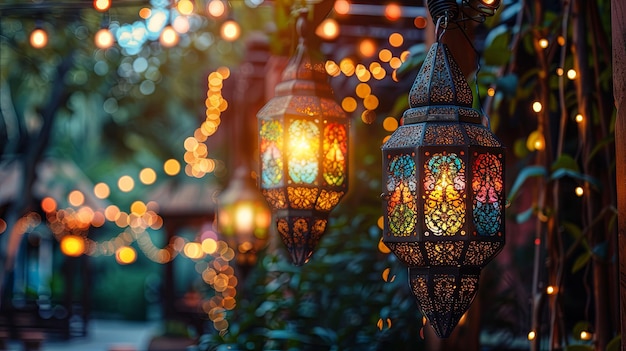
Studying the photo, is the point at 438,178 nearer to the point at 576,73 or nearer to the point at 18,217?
the point at 576,73

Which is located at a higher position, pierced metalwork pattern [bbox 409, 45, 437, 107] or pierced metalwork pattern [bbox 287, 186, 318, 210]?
pierced metalwork pattern [bbox 409, 45, 437, 107]

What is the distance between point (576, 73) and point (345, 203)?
Answer: 356 centimetres

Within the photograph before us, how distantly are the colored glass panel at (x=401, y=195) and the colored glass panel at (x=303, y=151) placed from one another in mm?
644

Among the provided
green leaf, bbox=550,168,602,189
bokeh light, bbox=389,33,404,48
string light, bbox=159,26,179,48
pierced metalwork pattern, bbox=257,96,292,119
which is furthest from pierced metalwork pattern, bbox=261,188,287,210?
bokeh light, bbox=389,33,404,48

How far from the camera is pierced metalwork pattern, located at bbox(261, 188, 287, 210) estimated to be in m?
2.97

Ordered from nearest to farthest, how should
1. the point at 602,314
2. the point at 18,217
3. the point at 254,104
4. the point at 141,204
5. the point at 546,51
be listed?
the point at 602,314
the point at 546,51
the point at 254,104
the point at 18,217
the point at 141,204

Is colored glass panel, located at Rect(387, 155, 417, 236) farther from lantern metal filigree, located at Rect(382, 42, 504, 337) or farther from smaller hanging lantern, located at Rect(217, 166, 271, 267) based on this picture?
smaller hanging lantern, located at Rect(217, 166, 271, 267)

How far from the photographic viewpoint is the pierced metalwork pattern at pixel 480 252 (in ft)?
7.45

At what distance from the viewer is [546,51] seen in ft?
13.4

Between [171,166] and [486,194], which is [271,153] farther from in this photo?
[171,166]

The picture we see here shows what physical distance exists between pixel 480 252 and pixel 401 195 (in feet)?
0.80

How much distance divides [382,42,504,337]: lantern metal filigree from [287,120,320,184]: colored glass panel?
62 centimetres

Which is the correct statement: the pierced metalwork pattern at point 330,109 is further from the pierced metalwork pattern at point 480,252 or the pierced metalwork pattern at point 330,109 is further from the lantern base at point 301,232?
the pierced metalwork pattern at point 480,252

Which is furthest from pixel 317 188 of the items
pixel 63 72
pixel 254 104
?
pixel 63 72
